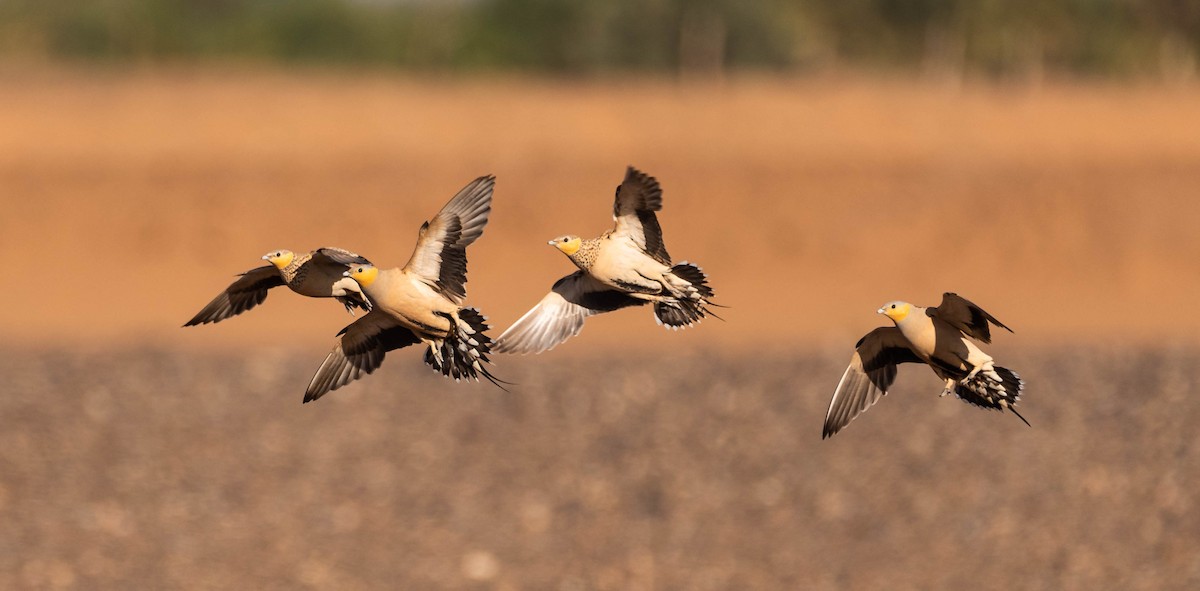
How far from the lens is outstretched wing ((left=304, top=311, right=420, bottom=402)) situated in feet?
14.3

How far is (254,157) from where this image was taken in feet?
151

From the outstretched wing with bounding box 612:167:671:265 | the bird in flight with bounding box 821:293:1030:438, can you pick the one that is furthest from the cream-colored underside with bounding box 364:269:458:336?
the bird in flight with bounding box 821:293:1030:438

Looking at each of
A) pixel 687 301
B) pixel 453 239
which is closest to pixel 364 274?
pixel 453 239

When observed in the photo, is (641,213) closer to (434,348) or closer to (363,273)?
(434,348)

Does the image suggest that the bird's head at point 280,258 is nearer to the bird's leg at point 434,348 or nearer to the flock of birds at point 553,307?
the flock of birds at point 553,307

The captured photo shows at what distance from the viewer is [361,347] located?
4492 mm

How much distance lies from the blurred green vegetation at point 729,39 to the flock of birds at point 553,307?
4379 cm

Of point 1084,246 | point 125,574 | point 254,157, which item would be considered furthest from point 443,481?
point 1084,246

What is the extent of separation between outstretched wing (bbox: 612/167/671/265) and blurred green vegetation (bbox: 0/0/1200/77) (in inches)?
1723

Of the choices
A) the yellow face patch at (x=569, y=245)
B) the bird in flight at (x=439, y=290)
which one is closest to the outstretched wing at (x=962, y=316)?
the yellow face patch at (x=569, y=245)

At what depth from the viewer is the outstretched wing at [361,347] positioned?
4.35m

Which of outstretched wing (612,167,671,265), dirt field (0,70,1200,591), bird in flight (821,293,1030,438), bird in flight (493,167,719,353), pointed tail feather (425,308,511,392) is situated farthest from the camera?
dirt field (0,70,1200,591)

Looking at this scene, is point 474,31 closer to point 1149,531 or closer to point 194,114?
point 194,114

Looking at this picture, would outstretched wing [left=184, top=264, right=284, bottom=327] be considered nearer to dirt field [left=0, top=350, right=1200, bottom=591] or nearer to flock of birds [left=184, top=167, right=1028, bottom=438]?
flock of birds [left=184, top=167, right=1028, bottom=438]
